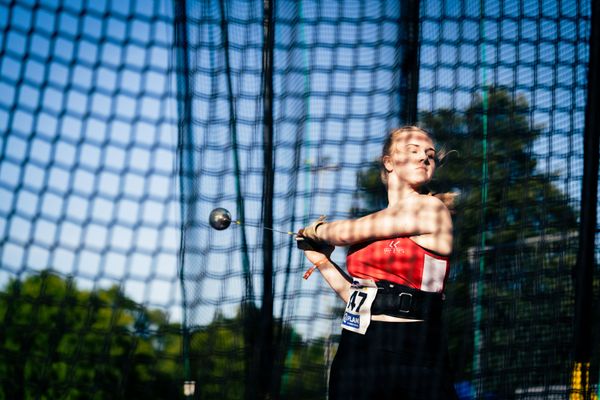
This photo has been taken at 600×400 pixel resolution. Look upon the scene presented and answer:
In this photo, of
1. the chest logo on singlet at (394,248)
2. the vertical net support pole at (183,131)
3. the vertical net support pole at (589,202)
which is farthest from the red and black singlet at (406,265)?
the vertical net support pole at (589,202)

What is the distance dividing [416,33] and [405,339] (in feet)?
3.93

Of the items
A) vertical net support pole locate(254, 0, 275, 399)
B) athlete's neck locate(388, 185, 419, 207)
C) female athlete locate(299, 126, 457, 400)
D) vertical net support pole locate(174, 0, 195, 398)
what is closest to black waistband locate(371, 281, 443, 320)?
female athlete locate(299, 126, 457, 400)

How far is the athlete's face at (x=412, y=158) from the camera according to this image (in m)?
1.59

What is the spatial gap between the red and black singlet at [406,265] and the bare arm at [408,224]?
0.02 meters

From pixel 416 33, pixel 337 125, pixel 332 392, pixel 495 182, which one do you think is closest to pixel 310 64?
pixel 337 125

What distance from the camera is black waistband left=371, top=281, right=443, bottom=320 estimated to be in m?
1.44

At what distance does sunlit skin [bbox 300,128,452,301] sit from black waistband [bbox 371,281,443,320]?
11 cm

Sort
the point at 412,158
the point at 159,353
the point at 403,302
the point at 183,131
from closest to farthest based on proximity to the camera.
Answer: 1. the point at 403,302
2. the point at 412,158
3. the point at 183,131
4. the point at 159,353

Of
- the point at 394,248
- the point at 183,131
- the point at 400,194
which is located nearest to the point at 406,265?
the point at 394,248

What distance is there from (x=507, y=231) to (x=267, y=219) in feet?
2.65

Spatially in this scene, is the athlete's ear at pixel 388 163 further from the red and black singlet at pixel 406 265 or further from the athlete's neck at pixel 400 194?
the red and black singlet at pixel 406 265

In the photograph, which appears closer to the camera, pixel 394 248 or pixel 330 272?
pixel 394 248

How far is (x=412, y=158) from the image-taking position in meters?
1.60

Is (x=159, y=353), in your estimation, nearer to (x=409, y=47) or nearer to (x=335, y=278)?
(x=335, y=278)
